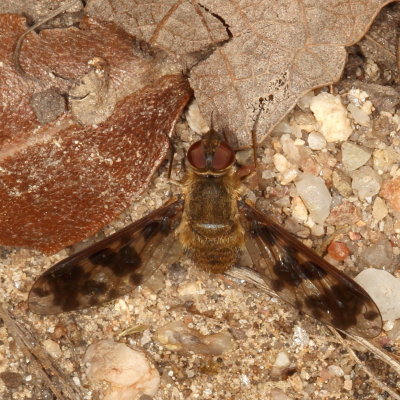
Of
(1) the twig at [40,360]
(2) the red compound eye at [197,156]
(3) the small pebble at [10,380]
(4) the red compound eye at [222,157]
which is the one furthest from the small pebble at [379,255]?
(3) the small pebble at [10,380]

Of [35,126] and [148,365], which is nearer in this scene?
[35,126]

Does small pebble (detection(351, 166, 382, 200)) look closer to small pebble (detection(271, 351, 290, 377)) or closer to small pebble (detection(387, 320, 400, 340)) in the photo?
small pebble (detection(387, 320, 400, 340))

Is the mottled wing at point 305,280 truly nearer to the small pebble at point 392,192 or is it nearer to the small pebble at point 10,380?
the small pebble at point 392,192

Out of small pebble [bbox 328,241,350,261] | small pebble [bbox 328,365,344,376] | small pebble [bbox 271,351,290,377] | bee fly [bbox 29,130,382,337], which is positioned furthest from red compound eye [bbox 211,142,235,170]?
small pebble [bbox 328,365,344,376]

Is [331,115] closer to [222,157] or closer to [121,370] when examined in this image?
[222,157]

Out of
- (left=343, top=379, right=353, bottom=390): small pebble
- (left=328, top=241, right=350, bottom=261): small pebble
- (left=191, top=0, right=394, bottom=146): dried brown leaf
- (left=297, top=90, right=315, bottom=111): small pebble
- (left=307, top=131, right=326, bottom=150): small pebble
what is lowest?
(left=343, top=379, right=353, bottom=390): small pebble

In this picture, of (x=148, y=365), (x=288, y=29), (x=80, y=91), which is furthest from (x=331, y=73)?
(x=148, y=365)

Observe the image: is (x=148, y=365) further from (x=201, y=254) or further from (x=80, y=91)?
(x=80, y=91)
